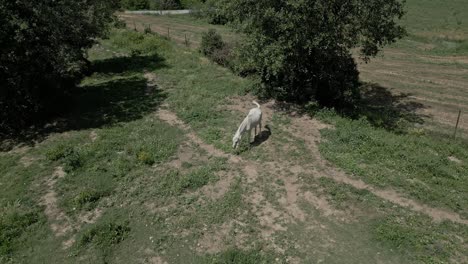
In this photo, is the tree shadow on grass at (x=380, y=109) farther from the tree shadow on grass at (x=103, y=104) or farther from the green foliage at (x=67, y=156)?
the green foliage at (x=67, y=156)

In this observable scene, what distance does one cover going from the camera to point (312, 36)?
1816cm

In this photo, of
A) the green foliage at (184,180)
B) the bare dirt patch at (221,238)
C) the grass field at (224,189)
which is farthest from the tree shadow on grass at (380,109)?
the bare dirt patch at (221,238)

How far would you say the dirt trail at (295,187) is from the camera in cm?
1211

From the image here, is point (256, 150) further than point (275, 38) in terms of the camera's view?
No

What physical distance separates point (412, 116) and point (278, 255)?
14.7 m

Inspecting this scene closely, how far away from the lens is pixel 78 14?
20234 millimetres

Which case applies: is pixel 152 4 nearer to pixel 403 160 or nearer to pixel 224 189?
pixel 224 189

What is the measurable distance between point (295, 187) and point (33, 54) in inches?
543

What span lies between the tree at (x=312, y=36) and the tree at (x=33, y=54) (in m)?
8.49

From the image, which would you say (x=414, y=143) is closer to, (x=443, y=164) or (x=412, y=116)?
(x=443, y=164)

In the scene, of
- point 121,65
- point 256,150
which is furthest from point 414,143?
point 121,65

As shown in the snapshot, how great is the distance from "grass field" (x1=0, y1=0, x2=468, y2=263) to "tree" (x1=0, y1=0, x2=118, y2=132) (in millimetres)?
1480

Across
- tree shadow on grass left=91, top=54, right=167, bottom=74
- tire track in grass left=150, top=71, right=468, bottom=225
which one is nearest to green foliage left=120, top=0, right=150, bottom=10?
tree shadow on grass left=91, top=54, right=167, bottom=74

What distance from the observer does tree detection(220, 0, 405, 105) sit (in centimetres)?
1783
